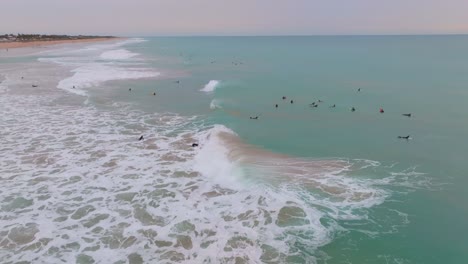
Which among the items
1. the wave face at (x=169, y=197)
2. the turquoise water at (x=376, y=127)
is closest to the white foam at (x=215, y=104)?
the turquoise water at (x=376, y=127)

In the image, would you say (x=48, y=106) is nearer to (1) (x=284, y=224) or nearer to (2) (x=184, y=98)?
(2) (x=184, y=98)

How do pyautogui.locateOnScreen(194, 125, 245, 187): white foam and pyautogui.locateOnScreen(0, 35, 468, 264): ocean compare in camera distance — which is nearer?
pyautogui.locateOnScreen(0, 35, 468, 264): ocean

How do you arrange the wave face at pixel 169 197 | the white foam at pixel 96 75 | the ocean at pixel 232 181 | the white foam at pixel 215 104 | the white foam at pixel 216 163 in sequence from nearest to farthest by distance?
the wave face at pixel 169 197, the ocean at pixel 232 181, the white foam at pixel 216 163, the white foam at pixel 215 104, the white foam at pixel 96 75

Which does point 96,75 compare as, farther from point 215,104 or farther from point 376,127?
point 376,127

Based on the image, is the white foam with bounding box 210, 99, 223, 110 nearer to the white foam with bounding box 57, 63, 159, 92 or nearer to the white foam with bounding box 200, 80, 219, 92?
the white foam with bounding box 200, 80, 219, 92

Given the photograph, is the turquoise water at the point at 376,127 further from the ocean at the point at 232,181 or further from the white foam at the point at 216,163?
the white foam at the point at 216,163

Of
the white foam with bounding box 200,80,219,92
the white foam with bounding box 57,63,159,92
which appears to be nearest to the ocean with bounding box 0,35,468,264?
the white foam with bounding box 200,80,219,92

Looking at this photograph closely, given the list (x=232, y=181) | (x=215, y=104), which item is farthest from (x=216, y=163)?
(x=215, y=104)

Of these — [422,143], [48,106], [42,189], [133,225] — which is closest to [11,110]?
[48,106]
